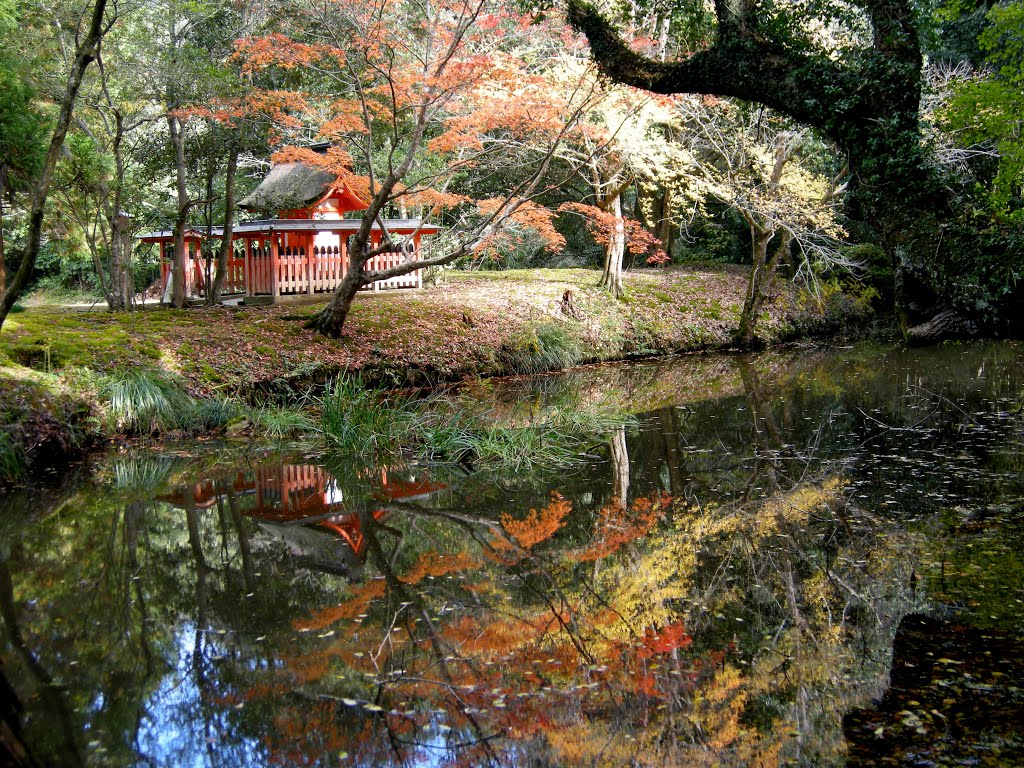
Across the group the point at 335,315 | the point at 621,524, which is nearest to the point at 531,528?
the point at 621,524

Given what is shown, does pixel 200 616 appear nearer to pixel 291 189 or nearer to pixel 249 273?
pixel 249 273

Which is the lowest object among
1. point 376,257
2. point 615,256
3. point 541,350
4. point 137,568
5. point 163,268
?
point 137,568

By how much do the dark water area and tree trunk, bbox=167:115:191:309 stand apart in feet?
20.9

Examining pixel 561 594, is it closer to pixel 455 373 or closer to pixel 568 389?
pixel 568 389

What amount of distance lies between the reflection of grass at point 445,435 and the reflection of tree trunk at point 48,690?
3.91m

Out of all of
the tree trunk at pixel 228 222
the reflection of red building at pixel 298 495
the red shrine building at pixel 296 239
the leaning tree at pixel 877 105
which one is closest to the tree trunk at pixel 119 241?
the red shrine building at pixel 296 239

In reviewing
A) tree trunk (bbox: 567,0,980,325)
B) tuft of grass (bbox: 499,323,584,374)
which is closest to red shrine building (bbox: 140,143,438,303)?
tuft of grass (bbox: 499,323,584,374)

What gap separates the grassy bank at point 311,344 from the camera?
8891mm

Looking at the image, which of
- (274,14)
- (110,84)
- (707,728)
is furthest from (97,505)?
(110,84)

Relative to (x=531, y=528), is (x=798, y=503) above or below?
above

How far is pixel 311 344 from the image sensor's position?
Answer: 473 inches

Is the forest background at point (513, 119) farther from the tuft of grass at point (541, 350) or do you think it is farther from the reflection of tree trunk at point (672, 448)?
the reflection of tree trunk at point (672, 448)

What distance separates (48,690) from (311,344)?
8.47 m

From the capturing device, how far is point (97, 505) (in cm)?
694
